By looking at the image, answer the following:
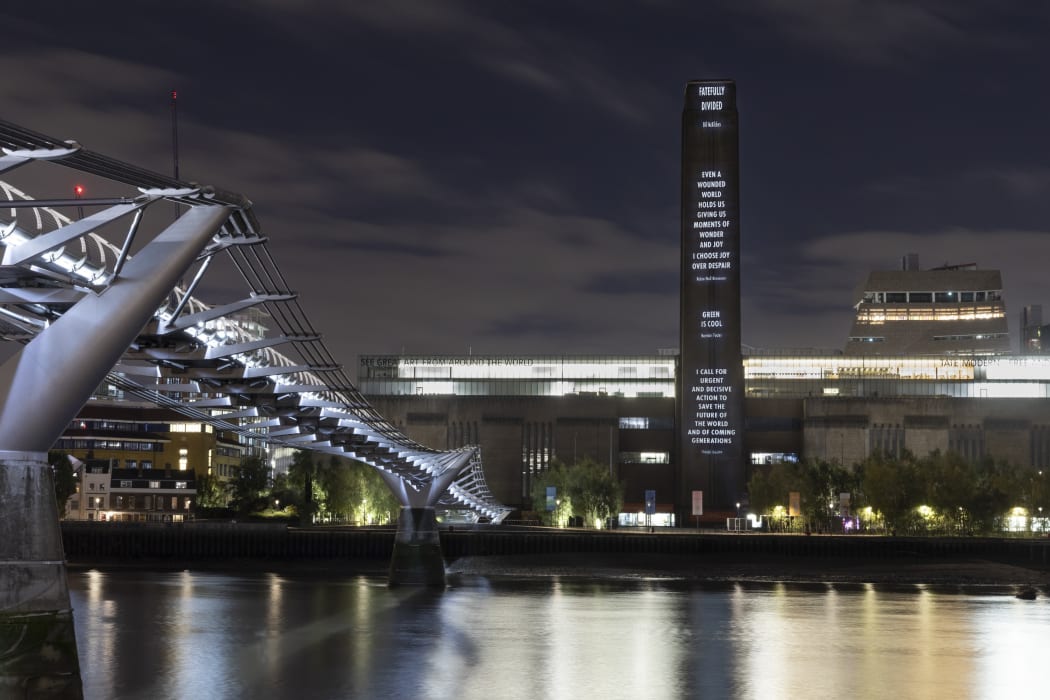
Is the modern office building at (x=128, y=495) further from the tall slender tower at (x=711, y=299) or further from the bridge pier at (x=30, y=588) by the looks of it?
the bridge pier at (x=30, y=588)

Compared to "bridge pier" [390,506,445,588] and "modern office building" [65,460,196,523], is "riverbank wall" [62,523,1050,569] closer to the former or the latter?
"bridge pier" [390,506,445,588]

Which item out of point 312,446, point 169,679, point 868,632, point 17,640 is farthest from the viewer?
point 312,446

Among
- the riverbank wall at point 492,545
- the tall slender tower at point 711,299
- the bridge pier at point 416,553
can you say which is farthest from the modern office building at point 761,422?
the bridge pier at point 416,553

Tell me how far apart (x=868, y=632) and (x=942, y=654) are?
20.3 ft

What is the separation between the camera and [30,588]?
2322cm

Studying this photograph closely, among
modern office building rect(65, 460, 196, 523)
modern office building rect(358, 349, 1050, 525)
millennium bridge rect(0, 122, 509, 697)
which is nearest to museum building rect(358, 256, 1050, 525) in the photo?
modern office building rect(358, 349, 1050, 525)

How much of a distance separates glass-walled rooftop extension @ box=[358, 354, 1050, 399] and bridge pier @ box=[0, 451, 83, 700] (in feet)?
405

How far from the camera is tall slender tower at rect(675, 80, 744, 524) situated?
12531 centimetres

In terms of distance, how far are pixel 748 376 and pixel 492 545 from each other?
62.8 metres

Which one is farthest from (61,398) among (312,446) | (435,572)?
(435,572)

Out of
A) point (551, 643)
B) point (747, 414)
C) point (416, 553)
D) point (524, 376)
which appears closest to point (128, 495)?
point (524, 376)

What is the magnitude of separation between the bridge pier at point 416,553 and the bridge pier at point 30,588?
1767 inches

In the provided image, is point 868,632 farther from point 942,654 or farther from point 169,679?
point 169,679

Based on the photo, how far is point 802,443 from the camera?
5487 inches
